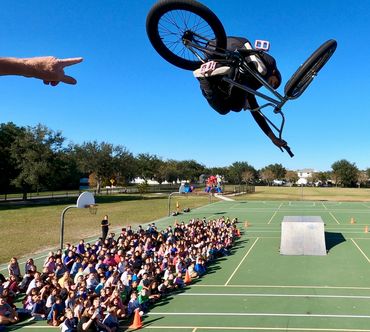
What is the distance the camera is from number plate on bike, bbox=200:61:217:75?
684 centimetres

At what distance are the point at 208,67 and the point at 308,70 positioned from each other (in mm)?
1541

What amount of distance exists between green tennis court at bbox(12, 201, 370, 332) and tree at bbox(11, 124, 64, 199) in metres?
45.6

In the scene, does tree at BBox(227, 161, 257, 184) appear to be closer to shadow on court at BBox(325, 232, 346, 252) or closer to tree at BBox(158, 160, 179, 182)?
tree at BBox(158, 160, 179, 182)

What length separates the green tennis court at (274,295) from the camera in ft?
53.8

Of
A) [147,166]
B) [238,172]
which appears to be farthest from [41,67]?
[238,172]

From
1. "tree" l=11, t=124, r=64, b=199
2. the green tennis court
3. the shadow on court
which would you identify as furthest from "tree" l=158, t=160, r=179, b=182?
the green tennis court

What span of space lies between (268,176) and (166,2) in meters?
191

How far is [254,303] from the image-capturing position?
62.2 ft

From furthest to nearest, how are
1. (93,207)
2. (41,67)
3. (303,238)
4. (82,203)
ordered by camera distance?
1. (303,238)
2. (93,207)
3. (82,203)
4. (41,67)

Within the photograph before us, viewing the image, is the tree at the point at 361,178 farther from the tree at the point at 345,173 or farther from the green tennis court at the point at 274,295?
the green tennis court at the point at 274,295

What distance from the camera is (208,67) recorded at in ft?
22.5

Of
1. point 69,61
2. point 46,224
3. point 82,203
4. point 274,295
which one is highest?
point 69,61

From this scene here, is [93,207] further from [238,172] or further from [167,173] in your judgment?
[238,172]

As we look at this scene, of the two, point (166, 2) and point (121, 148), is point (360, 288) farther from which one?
point (121, 148)
